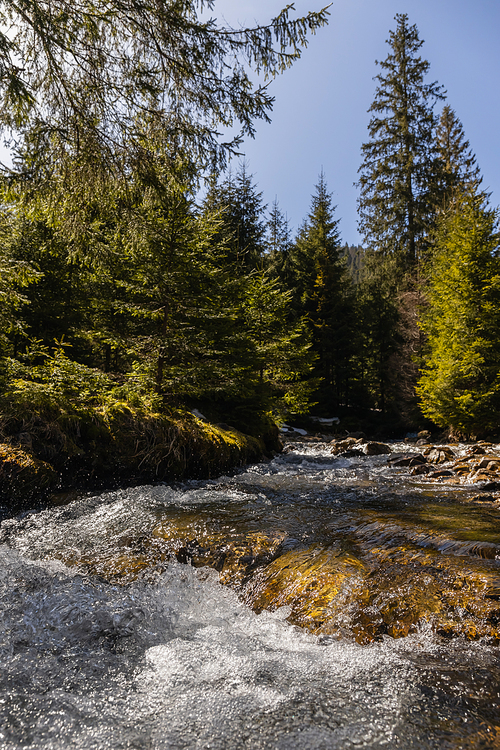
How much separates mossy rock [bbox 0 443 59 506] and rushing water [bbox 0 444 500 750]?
478 mm

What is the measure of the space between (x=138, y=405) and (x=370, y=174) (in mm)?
25202

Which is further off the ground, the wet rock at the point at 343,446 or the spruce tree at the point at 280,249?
the spruce tree at the point at 280,249

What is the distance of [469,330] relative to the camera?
15.3 meters

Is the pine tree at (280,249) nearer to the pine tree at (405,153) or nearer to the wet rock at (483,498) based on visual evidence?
the pine tree at (405,153)

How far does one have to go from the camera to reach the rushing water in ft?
6.81

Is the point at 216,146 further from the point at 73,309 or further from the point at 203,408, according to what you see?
the point at 203,408

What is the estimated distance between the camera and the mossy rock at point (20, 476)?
17.5 feet

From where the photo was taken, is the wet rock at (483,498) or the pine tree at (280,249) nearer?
the wet rock at (483,498)

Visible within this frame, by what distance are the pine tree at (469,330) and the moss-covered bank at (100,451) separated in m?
11.1

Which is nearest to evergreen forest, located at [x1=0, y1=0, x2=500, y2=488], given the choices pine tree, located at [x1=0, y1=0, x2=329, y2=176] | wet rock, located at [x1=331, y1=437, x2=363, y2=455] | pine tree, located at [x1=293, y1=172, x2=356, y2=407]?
pine tree, located at [x1=0, y1=0, x2=329, y2=176]

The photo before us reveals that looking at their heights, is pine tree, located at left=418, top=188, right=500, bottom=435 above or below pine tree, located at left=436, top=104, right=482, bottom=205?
below

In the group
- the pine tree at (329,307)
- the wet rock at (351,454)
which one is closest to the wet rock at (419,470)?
the wet rock at (351,454)

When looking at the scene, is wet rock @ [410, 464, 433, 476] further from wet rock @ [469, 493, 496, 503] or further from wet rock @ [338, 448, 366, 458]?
wet rock @ [338, 448, 366, 458]

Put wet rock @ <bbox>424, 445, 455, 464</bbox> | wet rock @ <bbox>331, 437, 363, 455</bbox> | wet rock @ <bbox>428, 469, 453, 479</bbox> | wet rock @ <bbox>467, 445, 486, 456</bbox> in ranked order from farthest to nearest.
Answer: wet rock @ <bbox>331, 437, 363, 455</bbox>, wet rock @ <bbox>467, 445, 486, 456</bbox>, wet rock @ <bbox>424, 445, 455, 464</bbox>, wet rock @ <bbox>428, 469, 453, 479</bbox>
